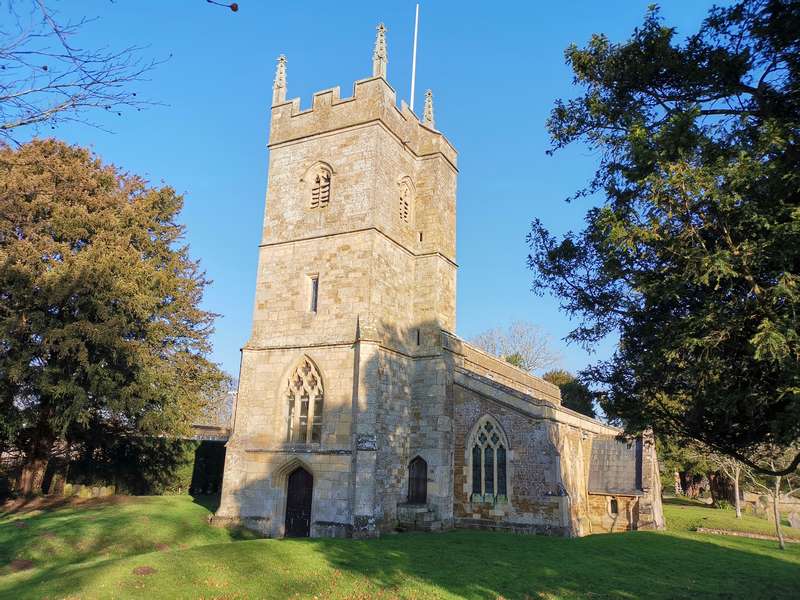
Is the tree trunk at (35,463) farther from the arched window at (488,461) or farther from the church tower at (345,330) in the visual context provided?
the arched window at (488,461)

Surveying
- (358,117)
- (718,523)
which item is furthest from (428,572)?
(718,523)

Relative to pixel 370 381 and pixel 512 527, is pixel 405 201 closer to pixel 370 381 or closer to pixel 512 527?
pixel 370 381

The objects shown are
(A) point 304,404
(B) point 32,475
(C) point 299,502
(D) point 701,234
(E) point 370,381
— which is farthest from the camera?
(B) point 32,475

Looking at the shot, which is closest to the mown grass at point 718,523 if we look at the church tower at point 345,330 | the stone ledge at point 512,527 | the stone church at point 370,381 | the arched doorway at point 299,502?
the stone church at point 370,381

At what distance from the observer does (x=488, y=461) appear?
2038 cm

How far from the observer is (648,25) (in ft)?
31.4

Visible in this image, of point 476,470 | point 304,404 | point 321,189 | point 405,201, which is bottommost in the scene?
point 476,470

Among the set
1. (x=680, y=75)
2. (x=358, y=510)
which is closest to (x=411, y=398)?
(x=358, y=510)

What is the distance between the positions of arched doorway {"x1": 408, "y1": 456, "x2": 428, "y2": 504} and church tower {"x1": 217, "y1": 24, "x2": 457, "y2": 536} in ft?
0.13

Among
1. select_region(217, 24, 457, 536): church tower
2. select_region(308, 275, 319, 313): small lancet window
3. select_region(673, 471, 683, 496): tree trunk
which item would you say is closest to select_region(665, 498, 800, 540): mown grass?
select_region(673, 471, 683, 496): tree trunk

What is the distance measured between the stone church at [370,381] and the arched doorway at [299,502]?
5 cm

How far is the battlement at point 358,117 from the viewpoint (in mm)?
21734

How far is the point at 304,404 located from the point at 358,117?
10653mm

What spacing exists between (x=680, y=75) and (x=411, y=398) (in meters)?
14.5
